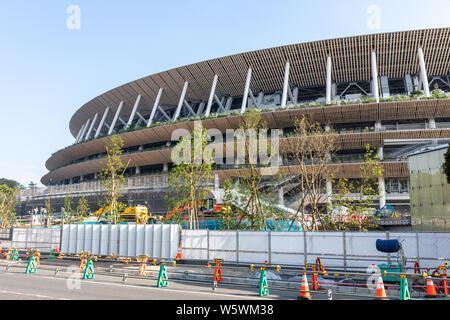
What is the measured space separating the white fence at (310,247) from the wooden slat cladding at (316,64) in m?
36.3

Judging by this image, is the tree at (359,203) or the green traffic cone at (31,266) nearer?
the green traffic cone at (31,266)

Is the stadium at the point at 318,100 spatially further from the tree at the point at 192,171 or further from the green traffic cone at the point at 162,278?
the green traffic cone at the point at 162,278

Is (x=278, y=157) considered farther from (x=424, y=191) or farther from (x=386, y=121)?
(x=424, y=191)

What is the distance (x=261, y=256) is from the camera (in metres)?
18.2

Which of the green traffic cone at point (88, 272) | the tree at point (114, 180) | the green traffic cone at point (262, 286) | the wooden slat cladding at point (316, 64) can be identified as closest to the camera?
the green traffic cone at point (262, 286)

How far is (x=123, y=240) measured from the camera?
22.0m

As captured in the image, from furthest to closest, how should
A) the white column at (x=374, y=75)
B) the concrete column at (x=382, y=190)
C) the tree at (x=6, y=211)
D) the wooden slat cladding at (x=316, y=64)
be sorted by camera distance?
the tree at (x=6, y=211)
the wooden slat cladding at (x=316, y=64)
the white column at (x=374, y=75)
the concrete column at (x=382, y=190)

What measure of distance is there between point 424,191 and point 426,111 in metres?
24.5

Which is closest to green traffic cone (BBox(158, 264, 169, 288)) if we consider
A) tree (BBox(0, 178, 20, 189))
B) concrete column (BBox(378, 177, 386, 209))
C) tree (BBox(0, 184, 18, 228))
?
concrete column (BBox(378, 177, 386, 209))

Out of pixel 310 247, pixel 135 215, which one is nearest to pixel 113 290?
pixel 310 247

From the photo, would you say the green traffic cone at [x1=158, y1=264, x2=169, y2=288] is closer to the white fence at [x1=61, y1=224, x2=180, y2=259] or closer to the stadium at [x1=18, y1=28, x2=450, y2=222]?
the white fence at [x1=61, y1=224, x2=180, y2=259]

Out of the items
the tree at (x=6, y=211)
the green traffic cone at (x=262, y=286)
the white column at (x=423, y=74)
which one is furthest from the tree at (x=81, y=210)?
the white column at (x=423, y=74)

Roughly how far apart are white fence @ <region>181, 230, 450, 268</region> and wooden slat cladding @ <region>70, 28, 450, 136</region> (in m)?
36.3

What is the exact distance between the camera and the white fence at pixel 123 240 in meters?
20.4
